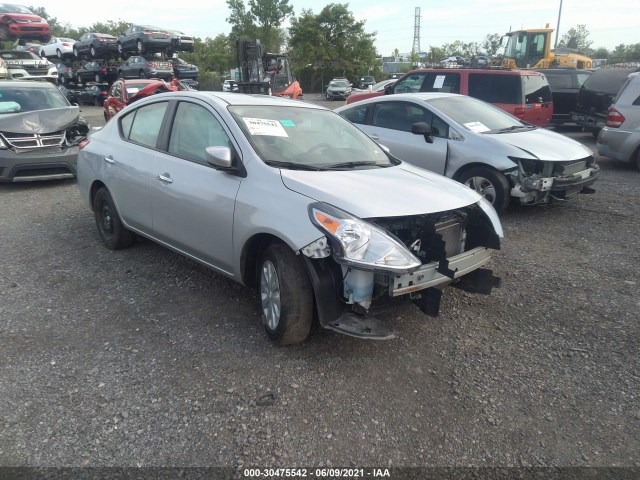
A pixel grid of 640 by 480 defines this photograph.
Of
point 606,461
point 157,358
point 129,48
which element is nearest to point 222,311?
point 157,358

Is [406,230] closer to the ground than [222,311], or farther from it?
farther from it

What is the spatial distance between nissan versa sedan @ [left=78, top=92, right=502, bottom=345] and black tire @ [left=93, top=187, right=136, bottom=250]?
229 mm

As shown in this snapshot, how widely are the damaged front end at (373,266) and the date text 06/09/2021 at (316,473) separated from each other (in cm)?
80

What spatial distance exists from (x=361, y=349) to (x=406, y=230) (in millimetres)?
881

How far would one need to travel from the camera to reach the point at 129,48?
27.1 m

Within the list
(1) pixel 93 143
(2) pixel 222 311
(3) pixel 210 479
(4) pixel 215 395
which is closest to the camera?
(3) pixel 210 479

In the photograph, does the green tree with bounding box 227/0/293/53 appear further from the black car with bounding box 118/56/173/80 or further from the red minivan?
the red minivan

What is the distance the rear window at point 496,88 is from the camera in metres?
9.38

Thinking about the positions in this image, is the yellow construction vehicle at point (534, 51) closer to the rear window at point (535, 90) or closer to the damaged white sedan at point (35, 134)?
the rear window at point (535, 90)

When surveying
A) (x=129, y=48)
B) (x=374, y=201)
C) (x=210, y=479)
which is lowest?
(x=210, y=479)

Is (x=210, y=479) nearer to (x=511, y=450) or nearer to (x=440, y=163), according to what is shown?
(x=511, y=450)

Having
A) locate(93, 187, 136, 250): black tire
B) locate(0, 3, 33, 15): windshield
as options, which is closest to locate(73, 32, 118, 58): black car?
locate(0, 3, 33, 15): windshield

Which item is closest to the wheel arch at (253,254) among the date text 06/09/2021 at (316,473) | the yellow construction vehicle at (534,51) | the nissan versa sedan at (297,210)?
the nissan versa sedan at (297,210)

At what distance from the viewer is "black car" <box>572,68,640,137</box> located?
468 inches
